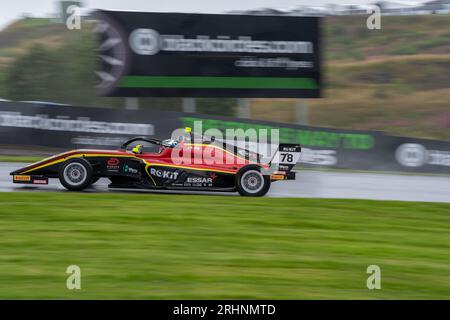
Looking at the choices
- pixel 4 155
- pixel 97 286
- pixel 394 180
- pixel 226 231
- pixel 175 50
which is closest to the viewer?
pixel 97 286

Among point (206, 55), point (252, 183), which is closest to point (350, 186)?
point (252, 183)

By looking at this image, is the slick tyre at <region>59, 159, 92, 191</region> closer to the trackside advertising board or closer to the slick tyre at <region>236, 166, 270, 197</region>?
the slick tyre at <region>236, 166, 270, 197</region>

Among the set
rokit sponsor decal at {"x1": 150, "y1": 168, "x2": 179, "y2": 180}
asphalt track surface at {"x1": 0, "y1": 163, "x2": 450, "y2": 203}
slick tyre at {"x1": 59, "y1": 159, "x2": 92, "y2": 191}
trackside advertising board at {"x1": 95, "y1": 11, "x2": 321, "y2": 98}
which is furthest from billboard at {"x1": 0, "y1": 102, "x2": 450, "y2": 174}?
rokit sponsor decal at {"x1": 150, "y1": 168, "x2": 179, "y2": 180}

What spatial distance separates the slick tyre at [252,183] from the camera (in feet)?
40.0

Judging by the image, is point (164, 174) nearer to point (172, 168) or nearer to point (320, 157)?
point (172, 168)

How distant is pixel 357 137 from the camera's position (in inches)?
735

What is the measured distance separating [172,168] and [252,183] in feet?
4.89

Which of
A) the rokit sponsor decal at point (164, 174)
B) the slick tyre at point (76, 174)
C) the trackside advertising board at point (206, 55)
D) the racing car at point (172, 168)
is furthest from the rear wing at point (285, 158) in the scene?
the trackside advertising board at point (206, 55)

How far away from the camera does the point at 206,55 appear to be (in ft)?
67.6

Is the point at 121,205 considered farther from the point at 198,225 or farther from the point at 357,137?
the point at 357,137

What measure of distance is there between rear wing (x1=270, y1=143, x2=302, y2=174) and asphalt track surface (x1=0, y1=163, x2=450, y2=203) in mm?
714
